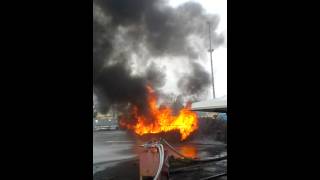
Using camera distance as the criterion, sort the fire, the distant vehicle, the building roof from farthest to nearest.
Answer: the distant vehicle, the fire, the building roof

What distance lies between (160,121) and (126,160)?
4365 mm

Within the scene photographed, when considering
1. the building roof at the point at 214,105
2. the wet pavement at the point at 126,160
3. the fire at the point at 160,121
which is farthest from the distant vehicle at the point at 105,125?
the building roof at the point at 214,105

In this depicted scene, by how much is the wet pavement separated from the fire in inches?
31.0

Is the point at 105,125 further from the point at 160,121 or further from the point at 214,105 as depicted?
the point at 214,105

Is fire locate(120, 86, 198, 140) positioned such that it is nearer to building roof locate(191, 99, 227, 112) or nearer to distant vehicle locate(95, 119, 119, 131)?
distant vehicle locate(95, 119, 119, 131)

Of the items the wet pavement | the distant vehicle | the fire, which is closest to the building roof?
the wet pavement

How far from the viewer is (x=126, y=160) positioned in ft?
33.9

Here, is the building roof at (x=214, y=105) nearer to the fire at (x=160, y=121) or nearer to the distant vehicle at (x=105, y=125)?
the fire at (x=160, y=121)

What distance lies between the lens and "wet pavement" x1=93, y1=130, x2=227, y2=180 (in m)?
8.07
